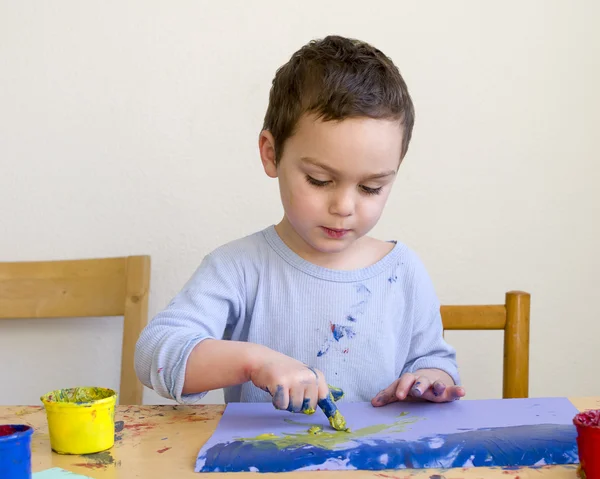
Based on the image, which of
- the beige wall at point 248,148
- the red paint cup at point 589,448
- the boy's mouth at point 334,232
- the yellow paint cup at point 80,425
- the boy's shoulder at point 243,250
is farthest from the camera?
the beige wall at point 248,148

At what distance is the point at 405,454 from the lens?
2.29 ft

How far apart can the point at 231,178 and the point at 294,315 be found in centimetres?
50

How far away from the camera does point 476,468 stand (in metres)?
0.68

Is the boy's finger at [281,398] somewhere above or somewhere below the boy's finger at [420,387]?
above

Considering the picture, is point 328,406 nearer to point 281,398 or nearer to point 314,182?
point 281,398

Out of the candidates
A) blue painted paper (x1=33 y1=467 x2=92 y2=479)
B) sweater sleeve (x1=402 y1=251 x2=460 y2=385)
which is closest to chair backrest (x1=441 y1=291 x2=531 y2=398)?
sweater sleeve (x1=402 y1=251 x2=460 y2=385)

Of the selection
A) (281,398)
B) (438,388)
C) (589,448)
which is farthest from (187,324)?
(589,448)

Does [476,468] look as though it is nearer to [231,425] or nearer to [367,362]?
[231,425]

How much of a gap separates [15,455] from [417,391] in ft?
1.52

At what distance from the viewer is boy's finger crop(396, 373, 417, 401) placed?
0.88 meters

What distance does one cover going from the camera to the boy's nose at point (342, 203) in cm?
91

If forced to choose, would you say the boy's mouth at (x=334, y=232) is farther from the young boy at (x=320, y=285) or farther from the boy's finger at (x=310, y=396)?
the boy's finger at (x=310, y=396)

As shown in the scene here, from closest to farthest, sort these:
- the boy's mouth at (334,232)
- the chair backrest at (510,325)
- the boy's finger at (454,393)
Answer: the boy's finger at (454,393), the boy's mouth at (334,232), the chair backrest at (510,325)

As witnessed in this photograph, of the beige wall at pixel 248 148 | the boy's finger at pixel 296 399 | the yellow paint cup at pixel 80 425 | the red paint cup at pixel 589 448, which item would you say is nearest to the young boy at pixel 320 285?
the boy's finger at pixel 296 399
